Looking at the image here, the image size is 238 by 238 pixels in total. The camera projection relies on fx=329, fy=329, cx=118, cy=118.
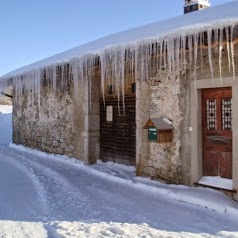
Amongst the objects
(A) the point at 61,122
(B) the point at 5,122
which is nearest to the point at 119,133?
(A) the point at 61,122

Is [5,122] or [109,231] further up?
[5,122]

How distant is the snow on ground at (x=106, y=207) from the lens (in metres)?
3.87

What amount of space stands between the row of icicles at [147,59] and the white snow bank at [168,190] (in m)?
1.76

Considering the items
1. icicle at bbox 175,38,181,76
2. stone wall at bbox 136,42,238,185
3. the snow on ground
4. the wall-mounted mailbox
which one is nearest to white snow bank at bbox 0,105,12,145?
the snow on ground

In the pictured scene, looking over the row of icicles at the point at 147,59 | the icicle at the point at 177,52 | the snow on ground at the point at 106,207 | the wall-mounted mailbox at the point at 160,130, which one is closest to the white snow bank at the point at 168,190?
the snow on ground at the point at 106,207

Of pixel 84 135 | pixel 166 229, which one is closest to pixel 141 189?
pixel 166 229

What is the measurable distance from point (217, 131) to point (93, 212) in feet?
8.18

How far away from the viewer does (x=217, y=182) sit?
537 centimetres

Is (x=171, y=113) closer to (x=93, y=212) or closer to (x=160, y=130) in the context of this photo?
(x=160, y=130)

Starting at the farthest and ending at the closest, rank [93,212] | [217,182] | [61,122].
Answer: [61,122], [217,182], [93,212]

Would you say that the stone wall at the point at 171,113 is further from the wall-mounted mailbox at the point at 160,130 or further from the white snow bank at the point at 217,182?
the white snow bank at the point at 217,182

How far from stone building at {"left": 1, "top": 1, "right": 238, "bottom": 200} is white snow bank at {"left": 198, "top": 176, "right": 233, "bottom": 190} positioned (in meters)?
0.04

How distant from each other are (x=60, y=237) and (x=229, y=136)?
3.19 m

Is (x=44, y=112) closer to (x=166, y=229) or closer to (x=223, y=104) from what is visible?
(x=223, y=104)
